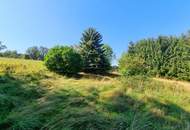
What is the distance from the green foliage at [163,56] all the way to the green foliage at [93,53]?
2097mm

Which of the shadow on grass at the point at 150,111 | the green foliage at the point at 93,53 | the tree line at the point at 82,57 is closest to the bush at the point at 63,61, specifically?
the tree line at the point at 82,57

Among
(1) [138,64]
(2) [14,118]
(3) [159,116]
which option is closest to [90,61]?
(1) [138,64]

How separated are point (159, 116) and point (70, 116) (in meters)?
2.69

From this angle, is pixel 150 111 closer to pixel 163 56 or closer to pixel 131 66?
pixel 131 66

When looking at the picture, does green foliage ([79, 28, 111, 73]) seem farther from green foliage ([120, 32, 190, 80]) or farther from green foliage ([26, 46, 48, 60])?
green foliage ([26, 46, 48, 60])

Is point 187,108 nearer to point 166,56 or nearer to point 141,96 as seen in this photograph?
point 141,96

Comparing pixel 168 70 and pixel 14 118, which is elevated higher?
pixel 168 70

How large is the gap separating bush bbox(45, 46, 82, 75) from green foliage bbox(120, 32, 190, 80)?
4.25 metres

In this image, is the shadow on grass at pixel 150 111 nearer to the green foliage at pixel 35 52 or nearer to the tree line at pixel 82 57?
the tree line at pixel 82 57

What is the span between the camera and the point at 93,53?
69.6 ft

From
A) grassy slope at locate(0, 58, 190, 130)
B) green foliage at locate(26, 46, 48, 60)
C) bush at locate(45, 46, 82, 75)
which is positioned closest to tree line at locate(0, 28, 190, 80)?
bush at locate(45, 46, 82, 75)

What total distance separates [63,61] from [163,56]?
354 inches

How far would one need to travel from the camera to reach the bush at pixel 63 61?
16750 mm

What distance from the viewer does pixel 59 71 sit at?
16.7 m
